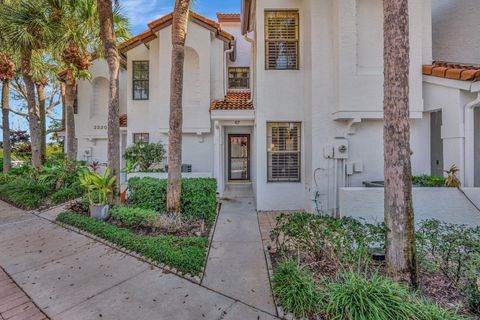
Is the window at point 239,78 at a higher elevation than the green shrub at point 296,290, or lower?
higher

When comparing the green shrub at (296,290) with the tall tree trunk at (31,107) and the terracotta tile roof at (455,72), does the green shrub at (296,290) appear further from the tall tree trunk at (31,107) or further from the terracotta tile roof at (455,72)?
the tall tree trunk at (31,107)

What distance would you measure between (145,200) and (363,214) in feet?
20.5

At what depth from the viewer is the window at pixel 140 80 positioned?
40.5ft

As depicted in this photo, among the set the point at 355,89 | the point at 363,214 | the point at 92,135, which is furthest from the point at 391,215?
the point at 92,135

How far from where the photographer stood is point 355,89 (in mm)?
7266

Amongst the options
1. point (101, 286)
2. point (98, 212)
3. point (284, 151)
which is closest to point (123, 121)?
point (98, 212)

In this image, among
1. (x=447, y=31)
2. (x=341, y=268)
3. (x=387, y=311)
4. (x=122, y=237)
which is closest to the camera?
(x=387, y=311)

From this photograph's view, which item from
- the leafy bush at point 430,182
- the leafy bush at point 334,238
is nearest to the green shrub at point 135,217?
the leafy bush at point 334,238

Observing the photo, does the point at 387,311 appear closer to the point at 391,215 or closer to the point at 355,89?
the point at 391,215

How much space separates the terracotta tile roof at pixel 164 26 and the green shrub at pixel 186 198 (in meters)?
7.60

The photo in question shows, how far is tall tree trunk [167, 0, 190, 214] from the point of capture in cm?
692

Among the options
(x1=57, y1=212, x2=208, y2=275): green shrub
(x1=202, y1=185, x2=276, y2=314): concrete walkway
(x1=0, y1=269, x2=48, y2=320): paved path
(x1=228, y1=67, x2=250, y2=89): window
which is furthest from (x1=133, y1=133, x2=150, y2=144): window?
(x1=0, y1=269, x2=48, y2=320): paved path

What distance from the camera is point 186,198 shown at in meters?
7.36

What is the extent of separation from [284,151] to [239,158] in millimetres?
4923
